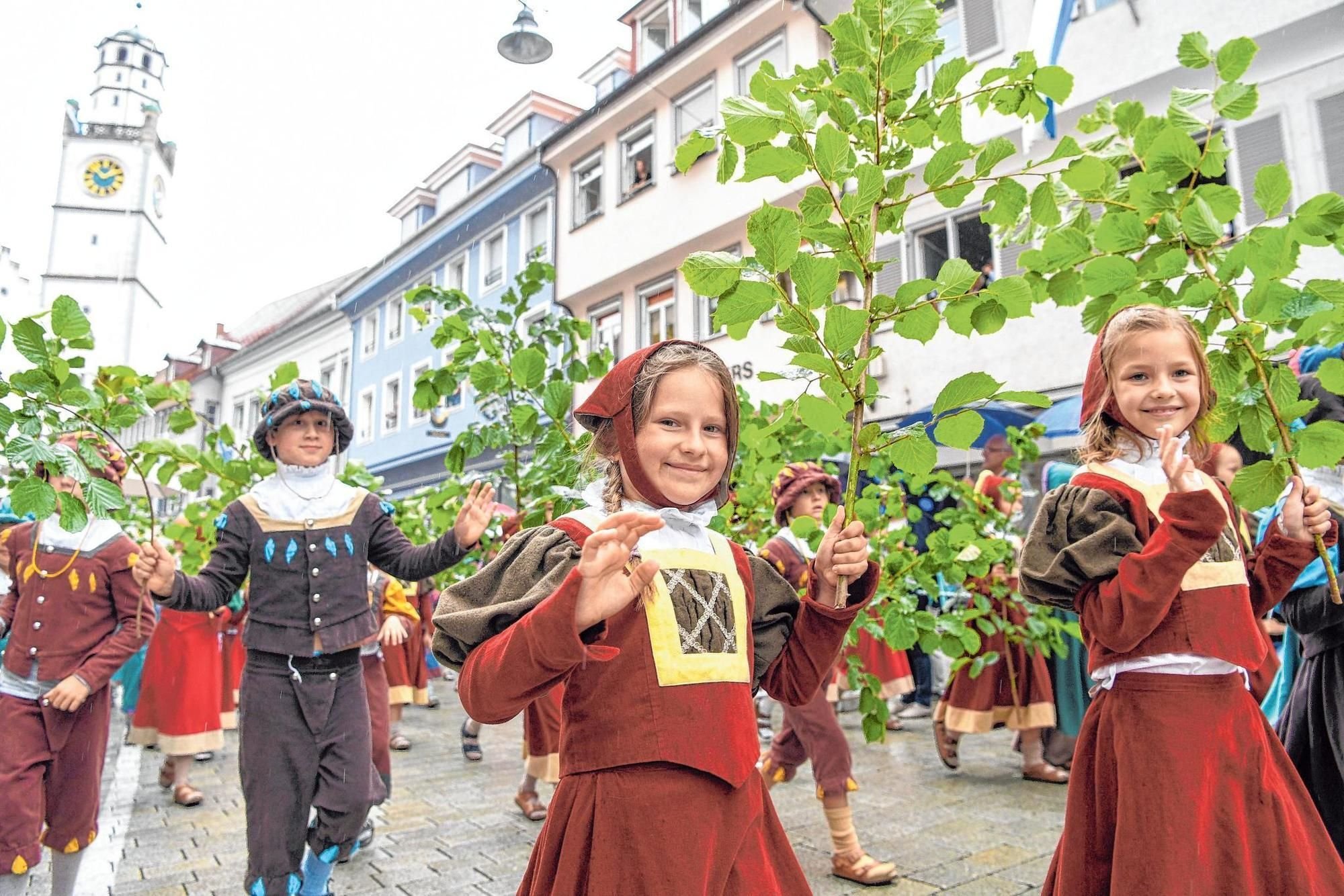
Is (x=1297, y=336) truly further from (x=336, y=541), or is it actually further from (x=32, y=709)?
(x=32, y=709)

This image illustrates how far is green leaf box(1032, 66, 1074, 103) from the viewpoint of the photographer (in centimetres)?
193

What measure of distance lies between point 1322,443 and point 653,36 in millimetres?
19203

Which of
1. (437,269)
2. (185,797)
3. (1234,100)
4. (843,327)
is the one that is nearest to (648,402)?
(843,327)

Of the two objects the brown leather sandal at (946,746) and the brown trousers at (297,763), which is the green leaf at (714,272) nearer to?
the brown trousers at (297,763)

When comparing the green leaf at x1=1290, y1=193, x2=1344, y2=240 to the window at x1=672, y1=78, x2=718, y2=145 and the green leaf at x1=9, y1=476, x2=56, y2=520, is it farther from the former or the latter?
the window at x1=672, y1=78, x2=718, y2=145

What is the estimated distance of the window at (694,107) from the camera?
16516 millimetres

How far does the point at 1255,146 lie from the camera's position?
10.0 metres

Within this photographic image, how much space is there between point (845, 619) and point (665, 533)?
0.40 meters

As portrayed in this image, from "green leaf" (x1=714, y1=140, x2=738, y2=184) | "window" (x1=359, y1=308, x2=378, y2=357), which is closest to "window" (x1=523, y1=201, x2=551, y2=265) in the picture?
Result: "window" (x1=359, y1=308, x2=378, y2=357)

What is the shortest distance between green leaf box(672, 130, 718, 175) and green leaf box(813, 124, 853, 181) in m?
0.25

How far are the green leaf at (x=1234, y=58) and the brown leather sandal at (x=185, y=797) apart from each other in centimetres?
614

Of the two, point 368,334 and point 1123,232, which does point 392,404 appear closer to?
point 368,334

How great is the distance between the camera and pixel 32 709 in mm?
3670

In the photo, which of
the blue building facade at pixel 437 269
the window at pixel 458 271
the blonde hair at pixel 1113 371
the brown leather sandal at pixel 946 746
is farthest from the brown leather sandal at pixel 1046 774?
the window at pixel 458 271
